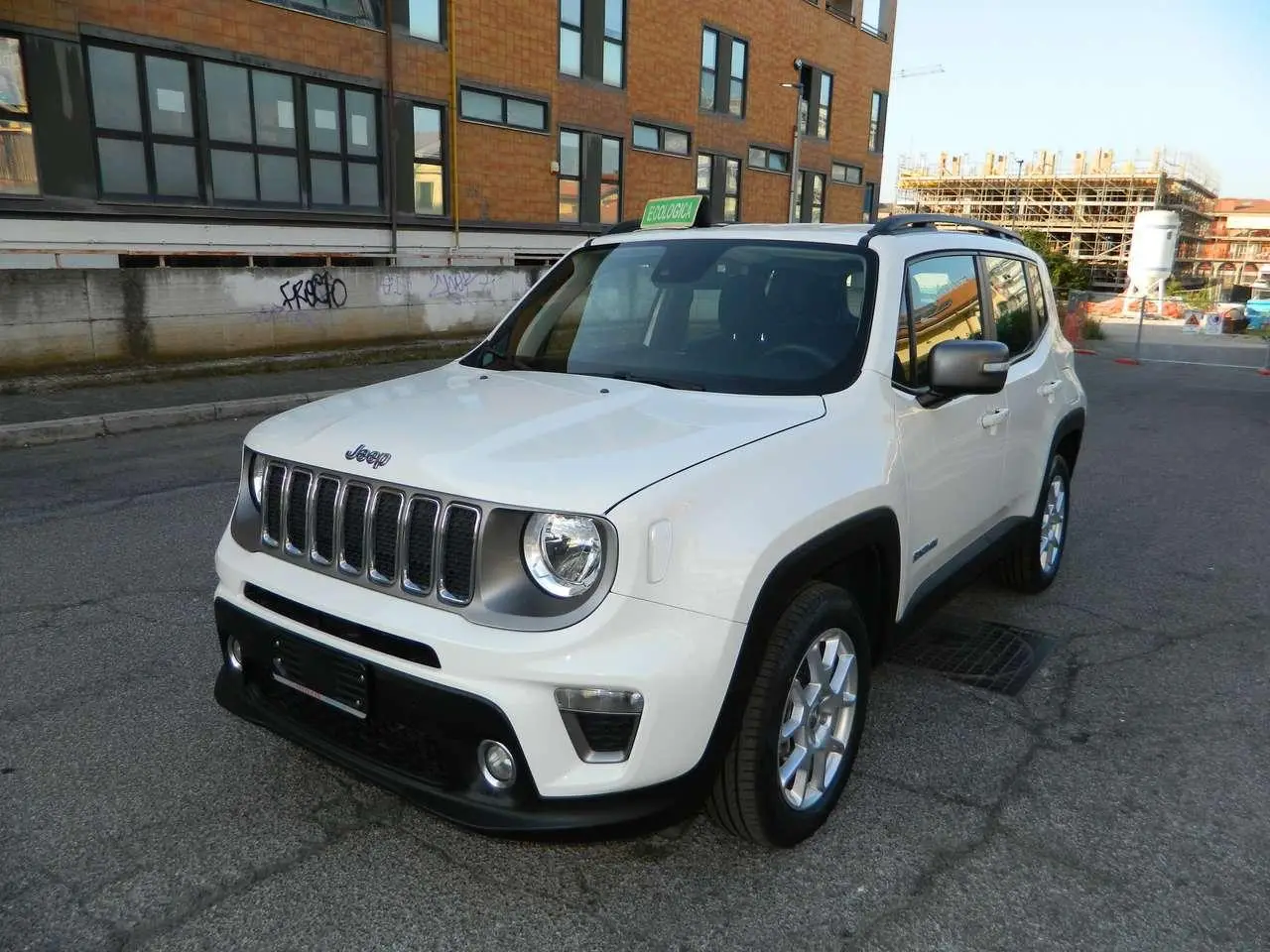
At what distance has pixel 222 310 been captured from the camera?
12.1 metres

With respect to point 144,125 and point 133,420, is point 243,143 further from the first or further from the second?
point 133,420

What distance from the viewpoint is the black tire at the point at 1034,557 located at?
15.9 feet

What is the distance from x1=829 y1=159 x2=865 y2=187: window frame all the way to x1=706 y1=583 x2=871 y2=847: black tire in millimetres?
32471

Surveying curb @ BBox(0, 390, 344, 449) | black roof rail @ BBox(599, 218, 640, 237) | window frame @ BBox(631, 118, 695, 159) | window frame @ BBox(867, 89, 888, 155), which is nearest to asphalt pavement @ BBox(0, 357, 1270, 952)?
A: black roof rail @ BBox(599, 218, 640, 237)

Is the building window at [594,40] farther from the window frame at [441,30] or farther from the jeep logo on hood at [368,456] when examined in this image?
the jeep logo on hood at [368,456]

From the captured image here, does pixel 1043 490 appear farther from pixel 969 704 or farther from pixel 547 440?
pixel 547 440

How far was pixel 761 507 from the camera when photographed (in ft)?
8.43

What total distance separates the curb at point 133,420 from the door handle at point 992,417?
6.22m

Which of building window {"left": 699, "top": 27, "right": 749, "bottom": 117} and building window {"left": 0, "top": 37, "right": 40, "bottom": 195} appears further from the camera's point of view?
building window {"left": 699, "top": 27, "right": 749, "bottom": 117}

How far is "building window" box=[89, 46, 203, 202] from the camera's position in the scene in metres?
14.8

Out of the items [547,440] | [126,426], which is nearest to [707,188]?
[126,426]

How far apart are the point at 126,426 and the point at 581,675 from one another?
8.38 metres

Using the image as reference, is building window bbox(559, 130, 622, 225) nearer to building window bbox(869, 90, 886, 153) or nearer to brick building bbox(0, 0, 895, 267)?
brick building bbox(0, 0, 895, 267)

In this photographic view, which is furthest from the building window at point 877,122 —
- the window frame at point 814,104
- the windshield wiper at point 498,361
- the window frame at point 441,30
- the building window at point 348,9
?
the windshield wiper at point 498,361
